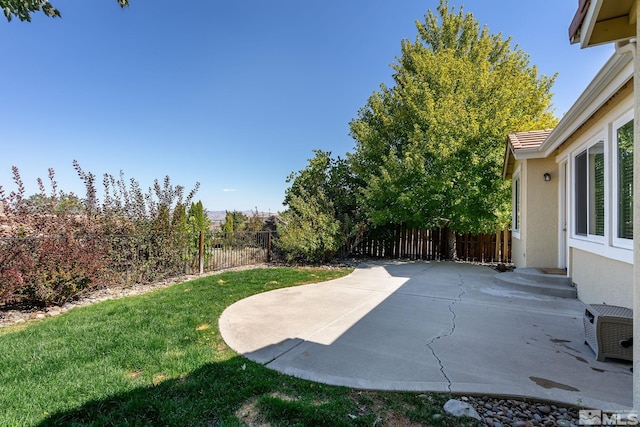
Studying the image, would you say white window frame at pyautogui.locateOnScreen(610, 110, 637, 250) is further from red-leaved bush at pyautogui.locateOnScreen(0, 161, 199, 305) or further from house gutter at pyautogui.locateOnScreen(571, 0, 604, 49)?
red-leaved bush at pyautogui.locateOnScreen(0, 161, 199, 305)

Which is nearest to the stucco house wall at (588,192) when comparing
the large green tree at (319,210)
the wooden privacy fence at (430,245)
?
the wooden privacy fence at (430,245)

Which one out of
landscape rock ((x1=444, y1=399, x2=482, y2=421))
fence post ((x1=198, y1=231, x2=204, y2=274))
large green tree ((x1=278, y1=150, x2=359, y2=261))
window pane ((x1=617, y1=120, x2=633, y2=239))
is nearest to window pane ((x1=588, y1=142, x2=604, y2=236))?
window pane ((x1=617, y1=120, x2=633, y2=239))

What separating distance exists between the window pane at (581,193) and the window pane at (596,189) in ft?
1.06

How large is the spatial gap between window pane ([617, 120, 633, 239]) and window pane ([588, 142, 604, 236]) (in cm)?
71

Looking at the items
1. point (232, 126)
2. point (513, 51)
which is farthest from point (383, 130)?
point (513, 51)

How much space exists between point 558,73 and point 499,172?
10595 millimetres

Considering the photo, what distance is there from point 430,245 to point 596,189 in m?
7.44

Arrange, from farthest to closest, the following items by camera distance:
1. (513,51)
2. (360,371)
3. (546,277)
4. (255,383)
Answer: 1. (513,51)
2. (546,277)
3. (360,371)
4. (255,383)

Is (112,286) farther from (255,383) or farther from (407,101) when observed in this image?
(407,101)

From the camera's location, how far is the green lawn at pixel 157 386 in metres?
2.19

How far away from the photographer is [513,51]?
1612cm

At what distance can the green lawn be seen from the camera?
219cm

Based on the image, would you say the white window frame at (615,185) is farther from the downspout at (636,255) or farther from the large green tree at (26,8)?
the large green tree at (26,8)

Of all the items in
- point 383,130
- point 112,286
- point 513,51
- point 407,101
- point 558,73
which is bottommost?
point 112,286
